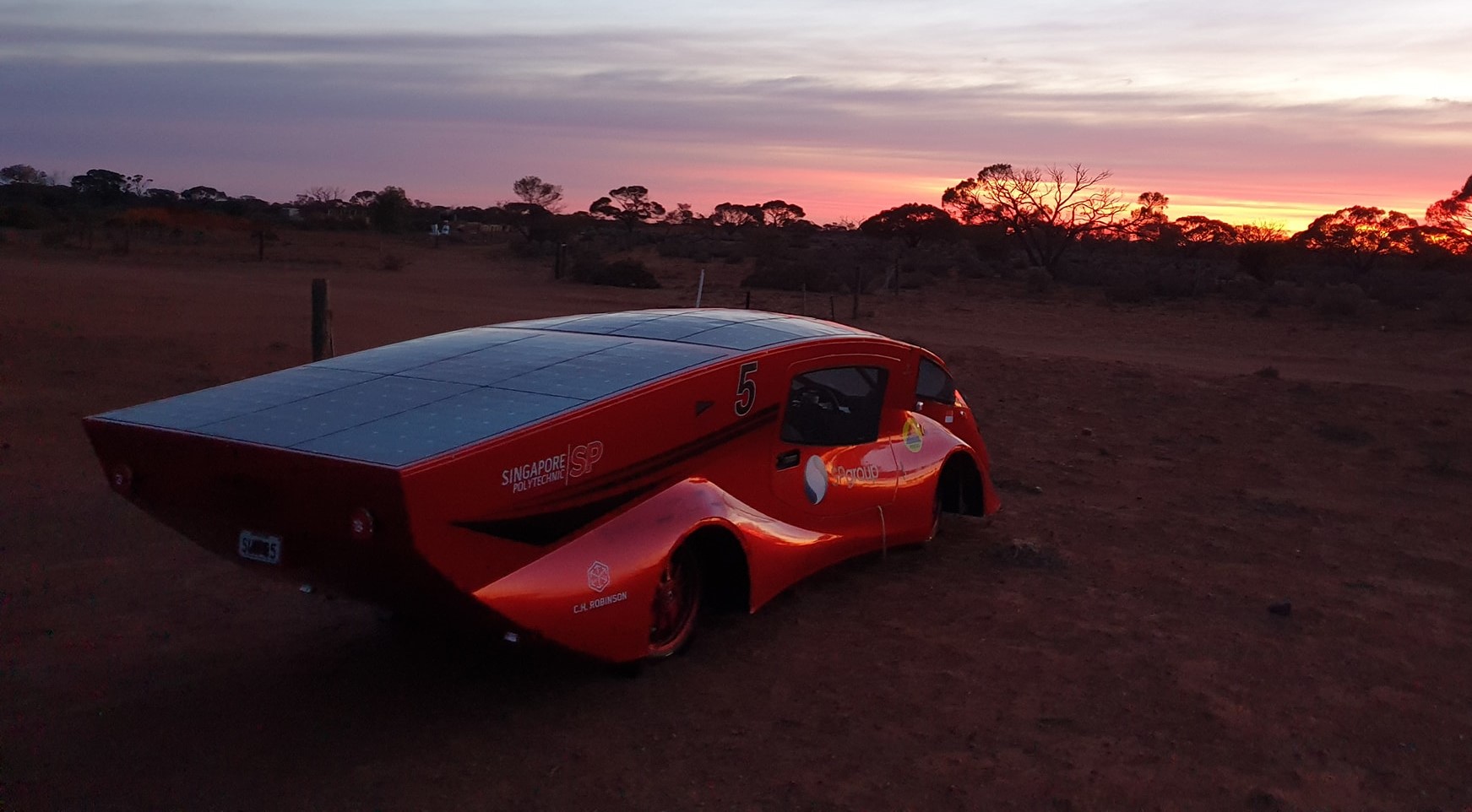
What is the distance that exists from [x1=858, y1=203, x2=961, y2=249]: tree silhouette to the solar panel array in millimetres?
47809

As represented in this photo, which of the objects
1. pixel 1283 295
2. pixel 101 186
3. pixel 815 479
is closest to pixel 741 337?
pixel 815 479

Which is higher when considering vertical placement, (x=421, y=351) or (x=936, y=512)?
(x=421, y=351)

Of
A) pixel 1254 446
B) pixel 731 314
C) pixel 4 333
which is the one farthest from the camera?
pixel 4 333

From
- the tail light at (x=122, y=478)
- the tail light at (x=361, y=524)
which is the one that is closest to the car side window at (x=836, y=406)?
the tail light at (x=361, y=524)

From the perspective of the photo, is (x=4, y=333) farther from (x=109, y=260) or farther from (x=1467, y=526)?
(x=109, y=260)

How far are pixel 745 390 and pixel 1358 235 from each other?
1780 inches

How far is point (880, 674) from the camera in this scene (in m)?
6.04

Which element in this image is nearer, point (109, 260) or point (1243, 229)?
point (109, 260)

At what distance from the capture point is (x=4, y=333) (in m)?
15.3

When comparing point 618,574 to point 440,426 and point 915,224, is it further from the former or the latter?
point 915,224

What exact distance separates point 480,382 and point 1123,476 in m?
7.75

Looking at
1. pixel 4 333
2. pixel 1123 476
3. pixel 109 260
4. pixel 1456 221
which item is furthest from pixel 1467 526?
pixel 1456 221

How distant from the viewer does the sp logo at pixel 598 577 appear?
5141 millimetres

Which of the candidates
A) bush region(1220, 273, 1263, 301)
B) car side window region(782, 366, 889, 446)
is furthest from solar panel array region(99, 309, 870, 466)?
bush region(1220, 273, 1263, 301)
